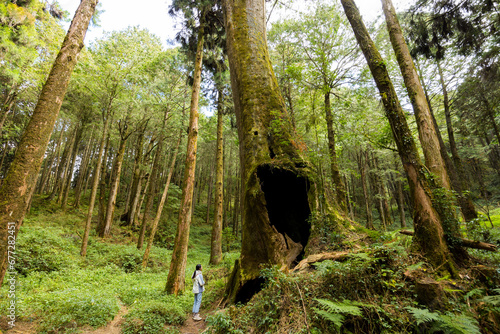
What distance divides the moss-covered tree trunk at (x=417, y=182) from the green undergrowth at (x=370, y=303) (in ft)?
0.85

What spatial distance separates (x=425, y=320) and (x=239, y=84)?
4.95 metres

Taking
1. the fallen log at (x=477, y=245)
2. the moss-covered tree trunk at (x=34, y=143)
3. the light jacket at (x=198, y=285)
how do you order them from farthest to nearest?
1. the light jacket at (x=198, y=285)
2. the fallen log at (x=477, y=245)
3. the moss-covered tree trunk at (x=34, y=143)

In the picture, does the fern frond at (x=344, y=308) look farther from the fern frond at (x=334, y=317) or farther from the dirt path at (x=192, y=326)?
the dirt path at (x=192, y=326)

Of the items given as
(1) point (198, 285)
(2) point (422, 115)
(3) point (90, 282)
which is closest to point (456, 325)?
(2) point (422, 115)

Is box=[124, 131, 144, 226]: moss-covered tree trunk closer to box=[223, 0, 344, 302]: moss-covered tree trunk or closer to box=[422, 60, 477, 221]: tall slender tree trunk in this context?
box=[223, 0, 344, 302]: moss-covered tree trunk

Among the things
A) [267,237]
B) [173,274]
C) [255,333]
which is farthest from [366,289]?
[173,274]

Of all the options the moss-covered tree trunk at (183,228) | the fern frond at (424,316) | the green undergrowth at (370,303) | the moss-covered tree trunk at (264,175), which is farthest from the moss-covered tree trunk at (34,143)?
the fern frond at (424,316)

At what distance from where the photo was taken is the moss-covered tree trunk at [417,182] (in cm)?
301

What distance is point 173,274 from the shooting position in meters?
6.81

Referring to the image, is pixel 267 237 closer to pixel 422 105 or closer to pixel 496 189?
pixel 422 105

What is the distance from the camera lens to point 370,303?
91.2 inches

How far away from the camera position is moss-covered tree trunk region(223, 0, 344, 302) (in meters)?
3.99

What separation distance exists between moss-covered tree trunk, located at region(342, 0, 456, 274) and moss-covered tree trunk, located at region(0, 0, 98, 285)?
5.63m

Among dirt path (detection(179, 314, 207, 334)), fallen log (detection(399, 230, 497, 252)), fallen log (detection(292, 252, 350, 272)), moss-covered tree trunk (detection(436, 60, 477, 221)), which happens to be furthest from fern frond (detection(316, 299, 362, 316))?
moss-covered tree trunk (detection(436, 60, 477, 221))
